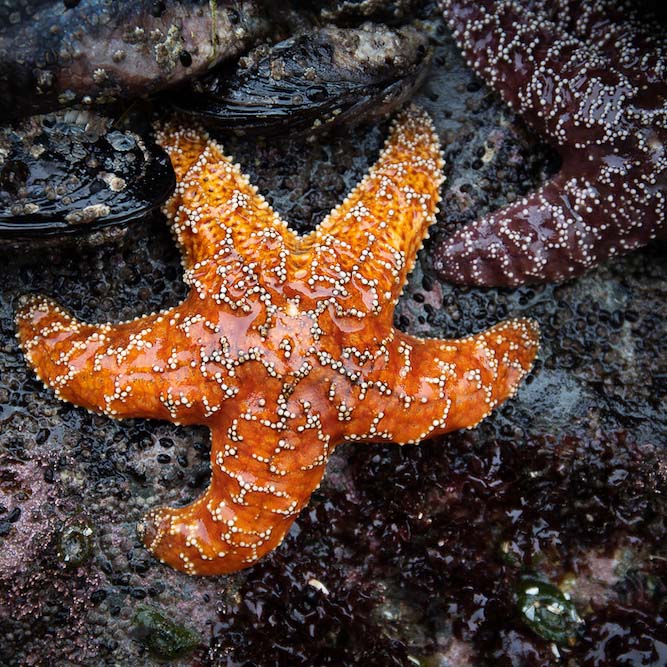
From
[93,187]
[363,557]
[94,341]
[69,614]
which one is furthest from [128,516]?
[93,187]

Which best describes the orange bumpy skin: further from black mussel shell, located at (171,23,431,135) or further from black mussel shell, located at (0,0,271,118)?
black mussel shell, located at (0,0,271,118)

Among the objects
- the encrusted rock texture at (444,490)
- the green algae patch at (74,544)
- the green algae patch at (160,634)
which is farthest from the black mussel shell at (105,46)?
the green algae patch at (160,634)

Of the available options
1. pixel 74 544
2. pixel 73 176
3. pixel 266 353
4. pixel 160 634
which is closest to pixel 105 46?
pixel 73 176

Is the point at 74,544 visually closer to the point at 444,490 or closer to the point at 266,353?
the point at 266,353

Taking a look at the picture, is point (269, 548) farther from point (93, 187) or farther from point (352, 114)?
point (352, 114)

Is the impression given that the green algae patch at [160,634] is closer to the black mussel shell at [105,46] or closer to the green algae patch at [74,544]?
the green algae patch at [74,544]
